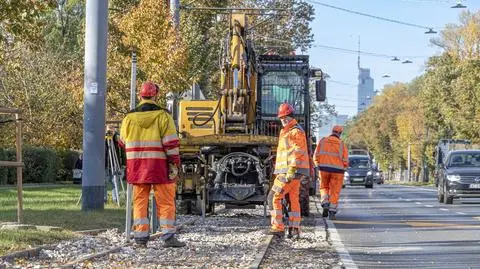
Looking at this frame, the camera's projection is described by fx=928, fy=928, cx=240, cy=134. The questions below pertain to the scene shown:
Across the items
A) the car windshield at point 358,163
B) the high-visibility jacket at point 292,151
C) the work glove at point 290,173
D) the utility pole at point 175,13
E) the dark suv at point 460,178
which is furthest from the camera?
the car windshield at point 358,163

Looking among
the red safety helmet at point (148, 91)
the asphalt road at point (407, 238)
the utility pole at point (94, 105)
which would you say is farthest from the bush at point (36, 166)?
the red safety helmet at point (148, 91)

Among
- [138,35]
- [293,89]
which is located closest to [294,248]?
[293,89]

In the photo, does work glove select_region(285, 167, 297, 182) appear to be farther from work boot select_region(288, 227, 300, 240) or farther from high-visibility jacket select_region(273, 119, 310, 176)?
work boot select_region(288, 227, 300, 240)

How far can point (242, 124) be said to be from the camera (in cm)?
1888

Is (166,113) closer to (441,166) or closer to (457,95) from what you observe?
(441,166)

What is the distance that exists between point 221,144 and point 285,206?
5.43ft

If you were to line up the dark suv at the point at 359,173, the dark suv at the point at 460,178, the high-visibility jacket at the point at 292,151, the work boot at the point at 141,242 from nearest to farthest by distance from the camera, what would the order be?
the work boot at the point at 141,242 < the high-visibility jacket at the point at 292,151 < the dark suv at the point at 460,178 < the dark suv at the point at 359,173

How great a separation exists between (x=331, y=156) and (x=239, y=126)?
198cm

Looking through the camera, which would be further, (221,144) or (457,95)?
(457,95)

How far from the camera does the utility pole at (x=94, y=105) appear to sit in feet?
57.4

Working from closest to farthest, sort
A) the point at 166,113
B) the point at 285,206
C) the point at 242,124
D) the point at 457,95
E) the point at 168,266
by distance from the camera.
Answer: the point at 168,266 < the point at 166,113 < the point at 285,206 < the point at 242,124 < the point at 457,95

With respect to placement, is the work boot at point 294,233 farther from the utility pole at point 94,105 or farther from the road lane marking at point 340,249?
the utility pole at point 94,105

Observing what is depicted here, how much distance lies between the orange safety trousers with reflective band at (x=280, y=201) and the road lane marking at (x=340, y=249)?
0.74 metres

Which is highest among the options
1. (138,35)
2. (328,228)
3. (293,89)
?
(138,35)
